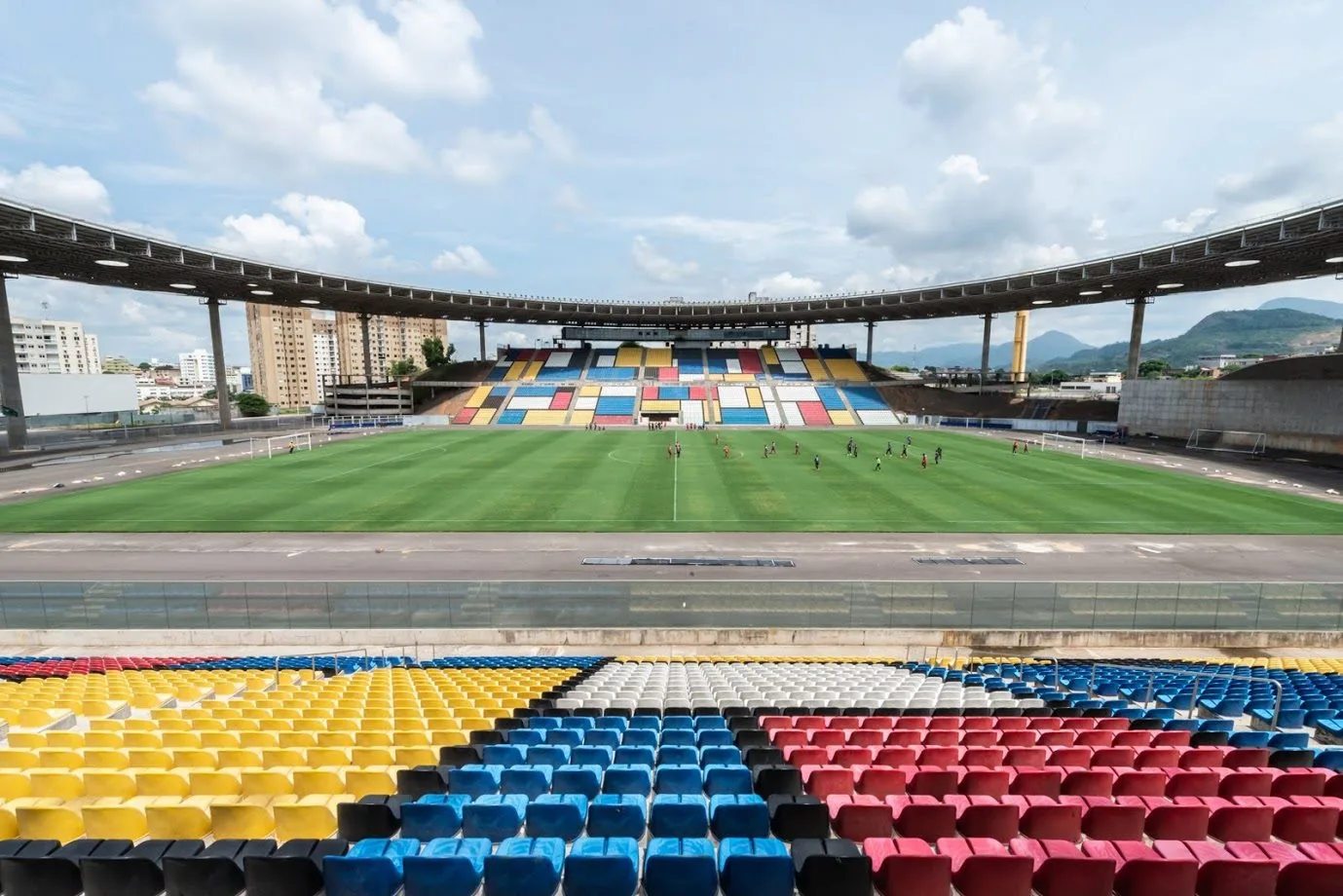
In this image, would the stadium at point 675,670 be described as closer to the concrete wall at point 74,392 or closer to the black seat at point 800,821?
the black seat at point 800,821

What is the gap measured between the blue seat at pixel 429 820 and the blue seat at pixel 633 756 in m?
1.91

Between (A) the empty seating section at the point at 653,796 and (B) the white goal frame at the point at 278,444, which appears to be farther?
(B) the white goal frame at the point at 278,444

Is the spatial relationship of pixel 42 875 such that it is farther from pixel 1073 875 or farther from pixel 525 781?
pixel 1073 875

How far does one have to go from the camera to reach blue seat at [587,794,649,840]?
13.7 feet

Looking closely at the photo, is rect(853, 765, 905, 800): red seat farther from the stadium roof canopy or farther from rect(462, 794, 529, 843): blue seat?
the stadium roof canopy

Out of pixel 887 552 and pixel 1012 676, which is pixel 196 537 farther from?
pixel 1012 676

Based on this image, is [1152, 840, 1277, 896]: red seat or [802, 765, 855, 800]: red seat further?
[802, 765, 855, 800]: red seat

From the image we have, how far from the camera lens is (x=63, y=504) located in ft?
101

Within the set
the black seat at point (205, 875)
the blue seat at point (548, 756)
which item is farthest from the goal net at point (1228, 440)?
the black seat at point (205, 875)

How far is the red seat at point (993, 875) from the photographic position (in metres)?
3.35

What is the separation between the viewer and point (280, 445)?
5525 centimetres

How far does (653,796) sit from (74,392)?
106 meters

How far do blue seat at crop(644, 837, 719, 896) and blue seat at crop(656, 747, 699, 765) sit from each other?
7.61 ft

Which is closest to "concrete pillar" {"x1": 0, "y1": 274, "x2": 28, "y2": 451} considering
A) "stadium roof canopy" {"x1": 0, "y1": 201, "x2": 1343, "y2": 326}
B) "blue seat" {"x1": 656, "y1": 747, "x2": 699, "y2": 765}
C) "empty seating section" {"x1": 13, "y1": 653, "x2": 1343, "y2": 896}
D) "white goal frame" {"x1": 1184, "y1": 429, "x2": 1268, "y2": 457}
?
"stadium roof canopy" {"x1": 0, "y1": 201, "x2": 1343, "y2": 326}
